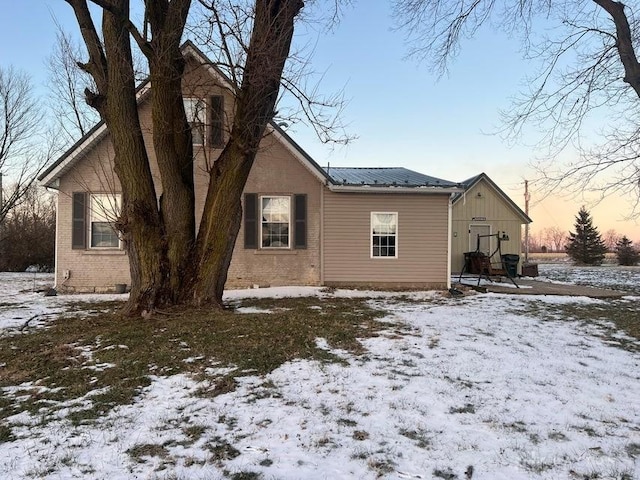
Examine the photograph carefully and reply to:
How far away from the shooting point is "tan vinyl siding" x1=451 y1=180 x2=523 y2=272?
775 inches

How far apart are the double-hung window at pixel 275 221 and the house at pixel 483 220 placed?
998 cm

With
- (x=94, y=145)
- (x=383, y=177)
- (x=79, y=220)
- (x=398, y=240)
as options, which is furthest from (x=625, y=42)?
(x=79, y=220)

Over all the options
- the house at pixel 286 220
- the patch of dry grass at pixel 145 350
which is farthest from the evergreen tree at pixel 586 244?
the patch of dry grass at pixel 145 350

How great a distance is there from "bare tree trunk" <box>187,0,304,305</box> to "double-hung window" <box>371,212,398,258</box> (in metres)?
5.69

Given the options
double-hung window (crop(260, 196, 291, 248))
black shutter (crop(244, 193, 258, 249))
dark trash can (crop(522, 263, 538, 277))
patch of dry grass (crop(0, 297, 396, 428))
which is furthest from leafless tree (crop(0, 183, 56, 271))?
dark trash can (crop(522, 263, 538, 277))

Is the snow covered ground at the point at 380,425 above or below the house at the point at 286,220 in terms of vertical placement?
below

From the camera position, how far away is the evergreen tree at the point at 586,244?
33312 millimetres

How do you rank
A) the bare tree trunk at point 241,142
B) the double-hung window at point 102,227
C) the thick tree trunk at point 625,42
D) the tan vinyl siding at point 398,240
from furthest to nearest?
the tan vinyl siding at point 398,240
the double-hung window at point 102,227
the thick tree trunk at point 625,42
the bare tree trunk at point 241,142

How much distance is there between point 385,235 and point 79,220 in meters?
8.56

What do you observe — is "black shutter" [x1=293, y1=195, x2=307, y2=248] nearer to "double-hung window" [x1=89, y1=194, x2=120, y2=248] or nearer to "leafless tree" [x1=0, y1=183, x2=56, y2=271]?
"double-hung window" [x1=89, y1=194, x2=120, y2=248]

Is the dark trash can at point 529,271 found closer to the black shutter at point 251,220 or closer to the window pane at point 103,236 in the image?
the black shutter at point 251,220

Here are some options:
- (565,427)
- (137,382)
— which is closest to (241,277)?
(137,382)

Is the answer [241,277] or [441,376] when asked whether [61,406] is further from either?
[241,277]

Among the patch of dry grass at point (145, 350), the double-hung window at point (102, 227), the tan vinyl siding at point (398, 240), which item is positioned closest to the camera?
the patch of dry grass at point (145, 350)
